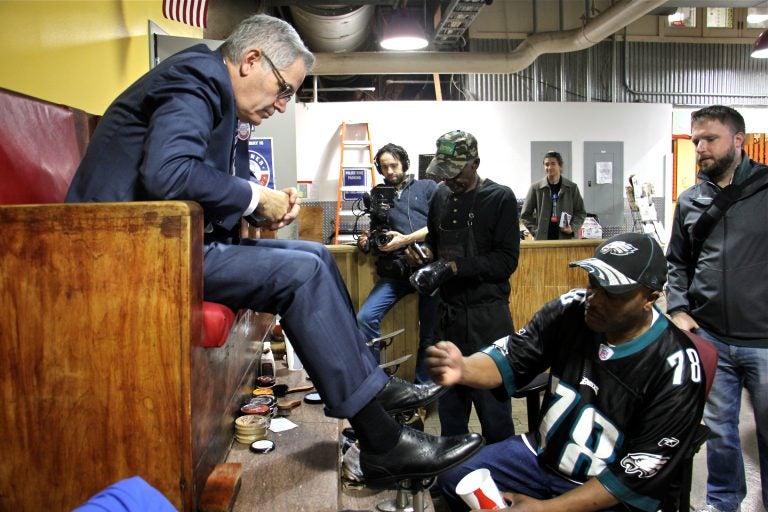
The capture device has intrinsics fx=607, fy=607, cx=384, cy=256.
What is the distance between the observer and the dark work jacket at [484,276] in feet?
9.29

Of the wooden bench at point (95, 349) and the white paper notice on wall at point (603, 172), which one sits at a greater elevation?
the white paper notice on wall at point (603, 172)

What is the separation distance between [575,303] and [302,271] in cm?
97

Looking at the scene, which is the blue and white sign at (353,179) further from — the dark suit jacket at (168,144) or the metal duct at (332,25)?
the dark suit jacket at (168,144)

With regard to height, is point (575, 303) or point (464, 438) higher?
point (575, 303)

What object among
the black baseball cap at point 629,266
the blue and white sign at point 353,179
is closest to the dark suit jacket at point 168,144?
the black baseball cap at point 629,266

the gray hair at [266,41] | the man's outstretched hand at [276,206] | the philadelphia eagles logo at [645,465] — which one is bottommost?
the philadelphia eagles logo at [645,465]

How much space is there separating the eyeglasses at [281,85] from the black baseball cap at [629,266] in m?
1.04

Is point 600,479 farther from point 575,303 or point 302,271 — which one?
point 302,271

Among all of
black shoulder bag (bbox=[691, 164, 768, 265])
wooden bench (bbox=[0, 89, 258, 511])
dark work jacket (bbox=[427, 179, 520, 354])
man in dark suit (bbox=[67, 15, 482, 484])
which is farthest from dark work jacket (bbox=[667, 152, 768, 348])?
wooden bench (bbox=[0, 89, 258, 511])

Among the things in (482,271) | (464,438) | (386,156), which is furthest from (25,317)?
(386,156)

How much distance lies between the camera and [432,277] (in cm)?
279

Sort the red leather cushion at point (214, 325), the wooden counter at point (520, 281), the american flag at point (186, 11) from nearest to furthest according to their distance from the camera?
the red leather cushion at point (214, 325) < the american flag at point (186, 11) < the wooden counter at point (520, 281)

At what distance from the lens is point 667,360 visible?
177 centimetres

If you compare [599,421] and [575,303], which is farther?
[575,303]
